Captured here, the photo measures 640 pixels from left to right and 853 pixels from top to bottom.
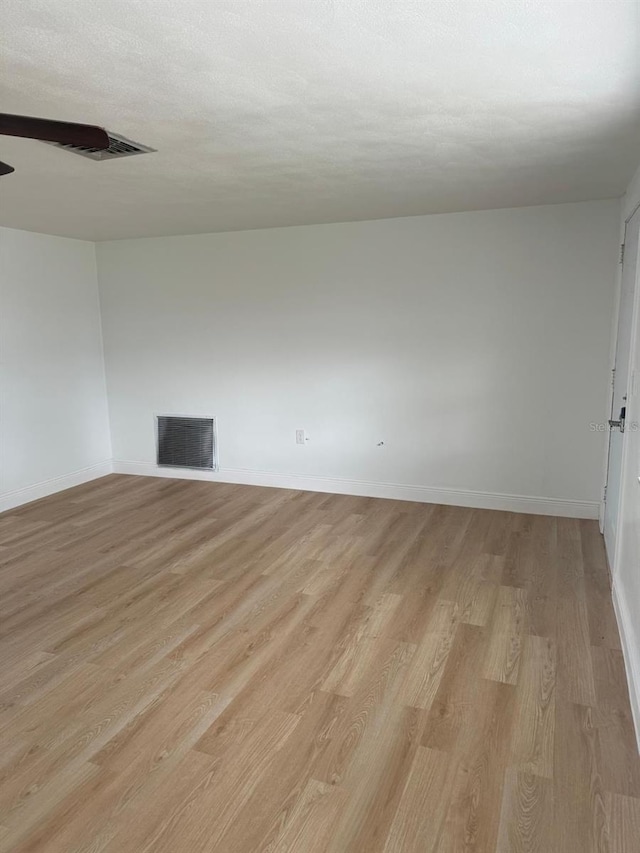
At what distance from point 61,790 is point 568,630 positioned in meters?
2.20

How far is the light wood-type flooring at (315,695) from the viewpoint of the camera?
66.7 inches

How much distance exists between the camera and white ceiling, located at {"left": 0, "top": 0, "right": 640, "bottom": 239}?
144 centimetres

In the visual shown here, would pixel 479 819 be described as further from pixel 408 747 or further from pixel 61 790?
pixel 61 790

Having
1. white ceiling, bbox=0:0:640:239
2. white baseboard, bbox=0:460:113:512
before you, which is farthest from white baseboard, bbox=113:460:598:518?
white ceiling, bbox=0:0:640:239

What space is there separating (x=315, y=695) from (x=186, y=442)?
3.49m

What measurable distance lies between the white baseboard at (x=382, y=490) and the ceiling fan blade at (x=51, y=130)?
3546mm

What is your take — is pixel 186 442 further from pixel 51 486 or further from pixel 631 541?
pixel 631 541

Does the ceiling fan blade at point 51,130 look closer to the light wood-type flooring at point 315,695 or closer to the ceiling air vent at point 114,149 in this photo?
the ceiling air vent at point 114,149

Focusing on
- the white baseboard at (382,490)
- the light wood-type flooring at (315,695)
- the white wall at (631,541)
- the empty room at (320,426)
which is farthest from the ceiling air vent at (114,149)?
the white baseboard at (382,490)

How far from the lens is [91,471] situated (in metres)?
5.48

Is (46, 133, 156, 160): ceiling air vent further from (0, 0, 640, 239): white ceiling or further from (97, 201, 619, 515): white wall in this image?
(97, 201, 619, 515): white wall

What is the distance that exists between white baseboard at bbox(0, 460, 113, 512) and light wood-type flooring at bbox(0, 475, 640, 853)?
32.7 inches

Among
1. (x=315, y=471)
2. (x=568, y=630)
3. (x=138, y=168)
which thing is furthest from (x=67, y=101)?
(x=315, y=471)

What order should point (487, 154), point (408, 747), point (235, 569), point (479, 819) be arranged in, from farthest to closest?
point (235, 569) < point (487, 154) < point (408, 747) < point (479, 819)
